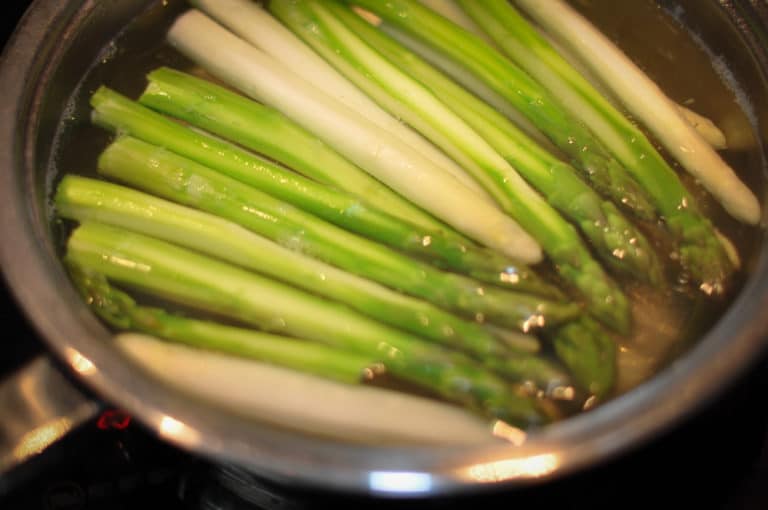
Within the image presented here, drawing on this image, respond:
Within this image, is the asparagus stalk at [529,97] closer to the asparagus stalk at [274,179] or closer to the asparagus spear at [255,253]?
the asparagus stalk at [274,179]

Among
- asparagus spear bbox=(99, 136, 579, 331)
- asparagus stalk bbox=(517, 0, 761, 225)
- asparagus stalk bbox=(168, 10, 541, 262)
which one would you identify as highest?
asparagus stalk bbox=(517, 0, 761, 225)

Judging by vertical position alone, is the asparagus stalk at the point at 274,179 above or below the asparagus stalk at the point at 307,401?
above

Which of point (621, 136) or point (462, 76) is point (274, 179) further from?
point (621, 136)

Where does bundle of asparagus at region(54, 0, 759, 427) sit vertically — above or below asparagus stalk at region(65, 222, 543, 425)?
above

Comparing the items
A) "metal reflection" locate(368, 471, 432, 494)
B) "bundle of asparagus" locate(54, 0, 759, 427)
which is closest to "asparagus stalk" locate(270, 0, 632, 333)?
"bundle of asparagus" locate(54, 0, 759, 427)

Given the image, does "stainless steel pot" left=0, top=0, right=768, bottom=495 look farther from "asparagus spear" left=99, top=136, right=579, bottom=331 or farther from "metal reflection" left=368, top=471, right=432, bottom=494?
"asparagus spear" left=99, top=136, right=579, bottom=331

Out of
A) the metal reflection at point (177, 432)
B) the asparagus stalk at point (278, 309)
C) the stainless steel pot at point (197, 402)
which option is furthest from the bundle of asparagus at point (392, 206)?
the metal reflection at point (177, 432)

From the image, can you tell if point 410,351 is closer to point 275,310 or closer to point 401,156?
point 275,310
